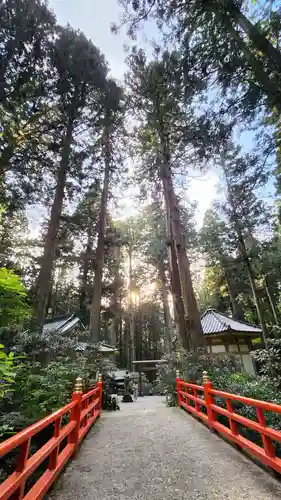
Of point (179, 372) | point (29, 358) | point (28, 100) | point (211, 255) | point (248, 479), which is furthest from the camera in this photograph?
point (211, 255)

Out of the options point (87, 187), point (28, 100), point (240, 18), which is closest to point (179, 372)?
point (87, 187)

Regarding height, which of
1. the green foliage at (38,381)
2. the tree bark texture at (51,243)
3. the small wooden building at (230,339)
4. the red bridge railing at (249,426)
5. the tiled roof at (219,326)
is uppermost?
the tree bark texture at (51,243)

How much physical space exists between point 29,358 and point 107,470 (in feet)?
11.8

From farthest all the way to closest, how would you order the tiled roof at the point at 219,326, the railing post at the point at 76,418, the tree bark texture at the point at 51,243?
the tiled roof at the point at 219,326, the tree bark texture at the point at 51,243, the railing post at the point at 76,418

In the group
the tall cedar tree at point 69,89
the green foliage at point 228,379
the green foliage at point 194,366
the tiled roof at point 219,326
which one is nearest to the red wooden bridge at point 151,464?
the green foliage at point 228,379

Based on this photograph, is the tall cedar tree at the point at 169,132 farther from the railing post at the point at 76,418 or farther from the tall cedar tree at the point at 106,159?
the railing post at the point at 76,418

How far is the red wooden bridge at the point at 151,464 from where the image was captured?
2006mm

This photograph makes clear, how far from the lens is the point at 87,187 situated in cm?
994

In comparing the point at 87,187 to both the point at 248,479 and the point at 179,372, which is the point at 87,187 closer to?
the point at 179,372

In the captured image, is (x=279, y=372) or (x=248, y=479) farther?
(x=279, y=372)

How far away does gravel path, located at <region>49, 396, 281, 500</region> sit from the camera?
213cm

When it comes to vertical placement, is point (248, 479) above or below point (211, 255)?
below

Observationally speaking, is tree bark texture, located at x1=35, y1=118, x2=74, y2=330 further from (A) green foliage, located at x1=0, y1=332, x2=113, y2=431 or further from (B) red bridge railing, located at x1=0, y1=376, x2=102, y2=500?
(B) red bridge railing, located at x1=0, y1=376, x2=102, y2=500

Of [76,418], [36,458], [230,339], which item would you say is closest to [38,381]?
[76,418]
